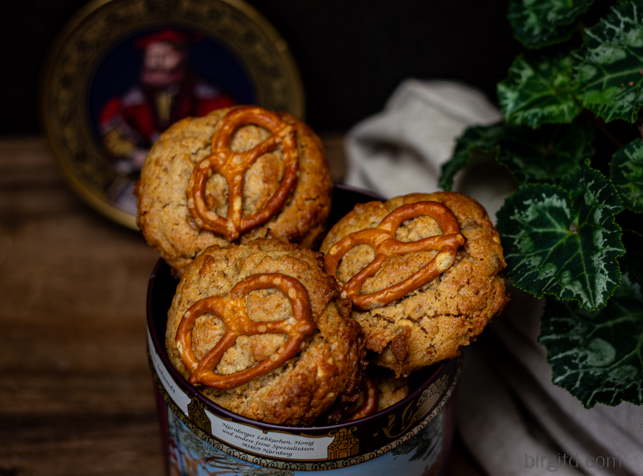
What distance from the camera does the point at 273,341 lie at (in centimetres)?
78

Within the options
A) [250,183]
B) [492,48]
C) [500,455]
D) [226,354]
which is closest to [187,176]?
[250,183]

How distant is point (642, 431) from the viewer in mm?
1014

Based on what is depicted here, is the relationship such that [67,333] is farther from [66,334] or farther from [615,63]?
[615,63]

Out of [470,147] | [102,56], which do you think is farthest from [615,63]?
[102,56]

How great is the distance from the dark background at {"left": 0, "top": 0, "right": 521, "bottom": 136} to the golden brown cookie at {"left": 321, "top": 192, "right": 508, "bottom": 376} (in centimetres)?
102

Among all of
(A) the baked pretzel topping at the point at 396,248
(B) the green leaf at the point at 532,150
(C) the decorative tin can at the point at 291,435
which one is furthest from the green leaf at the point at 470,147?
(C) the decorative tin can at the point at 291,435

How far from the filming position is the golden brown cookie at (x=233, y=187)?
921 mm

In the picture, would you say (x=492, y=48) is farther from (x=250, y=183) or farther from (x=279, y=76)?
(x=250, y=183)

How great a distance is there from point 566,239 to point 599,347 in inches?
7.9

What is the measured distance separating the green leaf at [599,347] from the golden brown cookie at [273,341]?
0.37 meters

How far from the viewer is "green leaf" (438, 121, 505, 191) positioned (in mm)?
1190

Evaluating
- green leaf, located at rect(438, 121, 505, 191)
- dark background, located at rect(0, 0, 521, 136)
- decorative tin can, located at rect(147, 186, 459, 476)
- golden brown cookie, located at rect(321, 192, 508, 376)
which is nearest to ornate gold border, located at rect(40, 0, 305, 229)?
dark background, located at rect(0, 0, 521, 136)

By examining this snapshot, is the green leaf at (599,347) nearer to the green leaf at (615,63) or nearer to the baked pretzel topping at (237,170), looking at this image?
the green leaf at (615,63)

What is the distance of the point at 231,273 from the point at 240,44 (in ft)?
3.38
